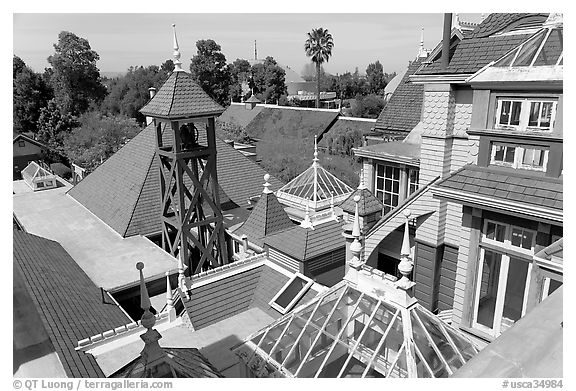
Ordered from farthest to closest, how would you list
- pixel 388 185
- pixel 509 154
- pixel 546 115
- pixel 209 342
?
pixel 388 185 → pixel 209 342 → pixel 509 154 → pixel 546 115

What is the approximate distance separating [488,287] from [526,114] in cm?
301

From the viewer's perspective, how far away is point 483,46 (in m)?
8.30

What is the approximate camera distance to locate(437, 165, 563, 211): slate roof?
A: 576 centimetres

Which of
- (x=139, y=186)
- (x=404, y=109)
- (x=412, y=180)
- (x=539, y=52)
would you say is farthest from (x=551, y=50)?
(x=139, y=186)

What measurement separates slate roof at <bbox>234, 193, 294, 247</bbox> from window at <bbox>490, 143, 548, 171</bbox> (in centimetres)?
738

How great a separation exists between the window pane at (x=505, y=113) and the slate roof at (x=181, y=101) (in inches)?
277

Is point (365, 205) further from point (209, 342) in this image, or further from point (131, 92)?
point (131, 92)

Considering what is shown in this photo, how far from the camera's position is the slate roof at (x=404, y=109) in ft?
58.5

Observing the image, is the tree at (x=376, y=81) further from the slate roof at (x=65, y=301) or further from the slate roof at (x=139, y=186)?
the slate roof at (x=65, y=301)

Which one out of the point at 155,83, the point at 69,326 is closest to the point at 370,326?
the point at 69,326

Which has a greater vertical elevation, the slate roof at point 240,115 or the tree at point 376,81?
the tree at point 376,81

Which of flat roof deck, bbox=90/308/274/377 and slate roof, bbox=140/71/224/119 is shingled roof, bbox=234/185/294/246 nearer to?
flat roof deck, bbox=90/308/274/377

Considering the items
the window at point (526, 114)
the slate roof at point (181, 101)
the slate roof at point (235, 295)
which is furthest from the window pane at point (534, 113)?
the slate roof at point (181, 101)

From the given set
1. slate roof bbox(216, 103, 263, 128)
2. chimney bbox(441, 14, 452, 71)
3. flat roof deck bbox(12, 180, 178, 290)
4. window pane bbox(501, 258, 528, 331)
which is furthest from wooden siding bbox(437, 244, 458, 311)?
slate roof bbox(216, 103, 263, 128)
